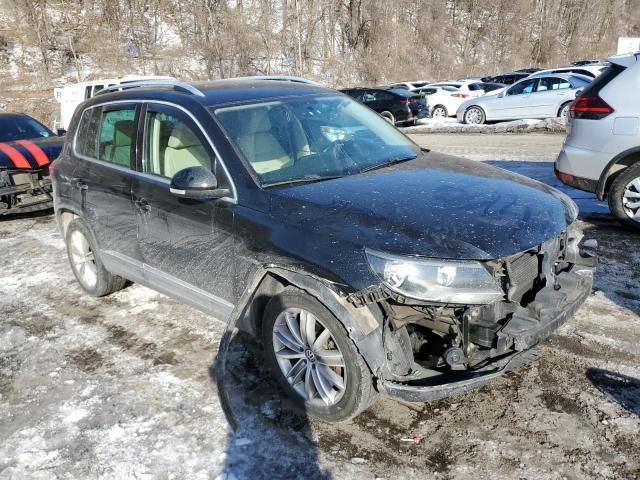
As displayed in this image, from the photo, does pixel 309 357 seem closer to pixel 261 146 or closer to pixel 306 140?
pixel 261 146

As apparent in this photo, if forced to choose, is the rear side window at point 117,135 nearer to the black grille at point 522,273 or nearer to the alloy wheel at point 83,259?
the alloy wheel at point 83,259

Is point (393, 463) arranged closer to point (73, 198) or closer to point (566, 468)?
point (566, 468)

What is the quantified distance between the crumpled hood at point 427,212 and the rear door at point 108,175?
1.55 meters

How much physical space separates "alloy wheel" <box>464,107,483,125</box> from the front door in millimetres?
16563

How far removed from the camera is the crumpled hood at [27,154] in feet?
26.6

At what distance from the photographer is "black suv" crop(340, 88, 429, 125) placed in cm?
2084

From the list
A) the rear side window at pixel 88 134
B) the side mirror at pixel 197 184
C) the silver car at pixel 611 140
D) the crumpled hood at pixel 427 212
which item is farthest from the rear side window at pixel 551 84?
the side mirror at pixel 197 184

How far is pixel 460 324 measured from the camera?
289cm

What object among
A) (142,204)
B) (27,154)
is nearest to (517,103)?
(27,154)

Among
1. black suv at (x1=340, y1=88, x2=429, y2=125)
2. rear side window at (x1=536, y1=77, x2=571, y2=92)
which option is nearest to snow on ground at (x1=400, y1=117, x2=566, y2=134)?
black suv at (x1=340, y1=88, x2=429, y2=125)

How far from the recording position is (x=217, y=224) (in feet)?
11.7

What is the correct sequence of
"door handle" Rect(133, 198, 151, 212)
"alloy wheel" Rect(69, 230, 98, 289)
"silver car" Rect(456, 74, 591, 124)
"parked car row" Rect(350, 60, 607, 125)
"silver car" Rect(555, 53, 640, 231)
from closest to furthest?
"door handle" Rect(133, 198, 151, 212), "alloy wheel" Rect(69, 230, 98, 289), "silver car" Rect(555, 53, 640, 231), "silver car" Rect(456, 74, 591, 124), "parked car row" Rect(350, 60, 607, 125)

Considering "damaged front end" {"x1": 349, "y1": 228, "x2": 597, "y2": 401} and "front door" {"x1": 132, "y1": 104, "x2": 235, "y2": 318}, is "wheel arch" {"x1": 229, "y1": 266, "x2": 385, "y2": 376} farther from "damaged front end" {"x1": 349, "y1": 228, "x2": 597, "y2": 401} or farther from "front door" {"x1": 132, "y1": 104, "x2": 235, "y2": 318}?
"front door" {"x1": 132, "y1": 104, "x2": 235, "y2": 318}

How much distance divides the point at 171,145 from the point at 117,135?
0.77 meters
